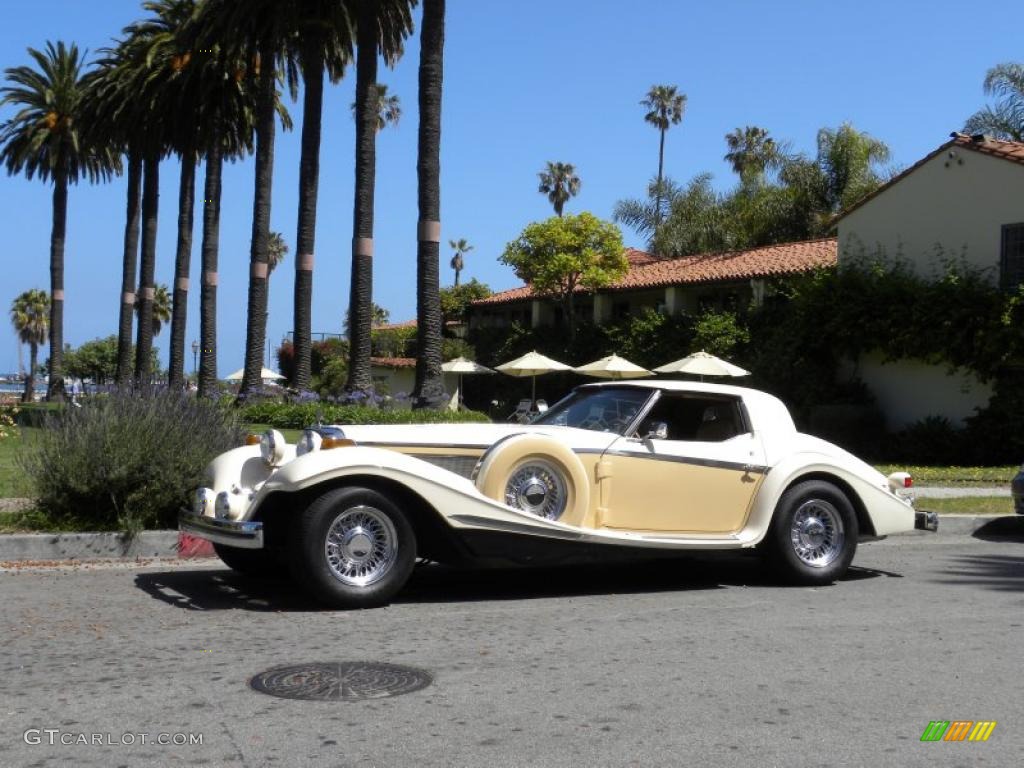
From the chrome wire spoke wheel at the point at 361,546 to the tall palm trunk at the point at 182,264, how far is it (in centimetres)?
3183

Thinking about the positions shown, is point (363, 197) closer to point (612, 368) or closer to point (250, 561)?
point (612, 368)

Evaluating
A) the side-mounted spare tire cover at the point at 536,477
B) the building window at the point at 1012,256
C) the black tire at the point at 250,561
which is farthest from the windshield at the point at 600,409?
the building window at the point at 1012,256

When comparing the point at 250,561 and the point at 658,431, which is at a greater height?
the point at 658,431

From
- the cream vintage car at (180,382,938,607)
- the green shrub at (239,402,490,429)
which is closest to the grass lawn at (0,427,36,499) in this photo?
the cream vintage car at (180,382,938,607)

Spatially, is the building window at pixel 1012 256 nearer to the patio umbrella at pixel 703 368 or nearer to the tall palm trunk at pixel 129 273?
the patio umbrella at pixel 703 368

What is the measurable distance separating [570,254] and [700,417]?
30336 mm

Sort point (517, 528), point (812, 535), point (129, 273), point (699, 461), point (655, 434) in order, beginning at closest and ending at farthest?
point (517, 528) → point (655, 434) → point (699, 461) → point (812, 535) → point (129, 273)

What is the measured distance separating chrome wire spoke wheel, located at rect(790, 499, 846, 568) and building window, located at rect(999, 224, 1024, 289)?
17.9 metres

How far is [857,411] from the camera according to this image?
90.0 feet

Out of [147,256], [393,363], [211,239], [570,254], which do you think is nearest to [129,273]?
[147,256]

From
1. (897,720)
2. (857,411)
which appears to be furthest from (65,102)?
(897,720)

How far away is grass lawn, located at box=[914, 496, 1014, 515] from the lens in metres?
13.9

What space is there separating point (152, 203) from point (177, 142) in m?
3.15

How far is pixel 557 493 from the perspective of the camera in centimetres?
795
